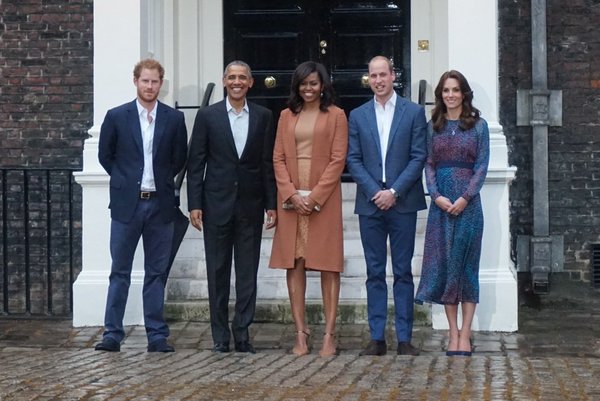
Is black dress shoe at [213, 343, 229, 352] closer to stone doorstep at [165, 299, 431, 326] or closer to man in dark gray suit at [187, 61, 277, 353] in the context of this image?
man in dark gray suit at [187, 61, 277, 353]

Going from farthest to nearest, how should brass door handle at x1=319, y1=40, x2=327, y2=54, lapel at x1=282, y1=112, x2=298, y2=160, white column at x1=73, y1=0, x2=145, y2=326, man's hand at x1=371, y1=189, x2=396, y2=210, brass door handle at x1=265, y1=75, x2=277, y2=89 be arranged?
brass door handle at x1=319, y1=40, x2=327, y2=54
brass door handle at x1=265, y1=75, x2=277, y2=89
white column at x1=73, y1=0, x2=145, y2=326
lapel at x1=282, y1=112, x2=298, y2=160
man's hand at x1=371, y1=189, x2=396, y2=210

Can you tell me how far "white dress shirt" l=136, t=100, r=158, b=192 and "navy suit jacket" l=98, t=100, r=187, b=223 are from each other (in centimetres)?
3

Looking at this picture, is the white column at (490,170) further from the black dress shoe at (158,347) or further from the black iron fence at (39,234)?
the black iron fence at (39,234)

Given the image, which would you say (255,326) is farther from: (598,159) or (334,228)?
(598,159)

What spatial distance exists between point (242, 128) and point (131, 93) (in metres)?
1.62

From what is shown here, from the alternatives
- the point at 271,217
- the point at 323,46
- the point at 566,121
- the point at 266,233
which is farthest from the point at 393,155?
the point at 323,46

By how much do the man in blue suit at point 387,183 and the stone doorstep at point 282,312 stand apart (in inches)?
43.1

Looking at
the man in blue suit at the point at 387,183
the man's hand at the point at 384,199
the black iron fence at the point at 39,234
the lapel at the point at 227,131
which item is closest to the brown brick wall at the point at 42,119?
the black iron fence at the point at 39,234

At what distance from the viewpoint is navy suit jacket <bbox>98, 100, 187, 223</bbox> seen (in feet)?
26.2

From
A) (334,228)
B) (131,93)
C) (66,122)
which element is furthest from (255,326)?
(66,122)

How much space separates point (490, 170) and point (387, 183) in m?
1.35

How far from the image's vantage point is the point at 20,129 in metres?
11.4

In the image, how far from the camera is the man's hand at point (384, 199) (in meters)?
7.83

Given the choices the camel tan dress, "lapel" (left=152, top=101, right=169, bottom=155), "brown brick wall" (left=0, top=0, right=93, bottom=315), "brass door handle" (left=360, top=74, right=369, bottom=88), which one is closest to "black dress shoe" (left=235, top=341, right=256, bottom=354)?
the camel tan dress
